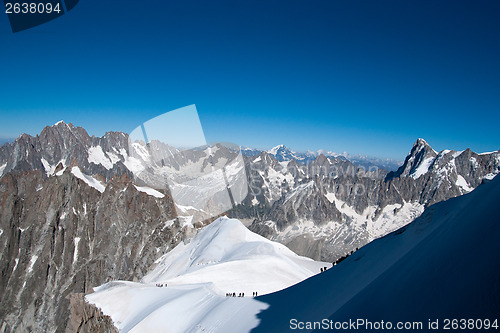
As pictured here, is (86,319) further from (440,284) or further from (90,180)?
(90,180)

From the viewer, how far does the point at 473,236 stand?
31.6 feet

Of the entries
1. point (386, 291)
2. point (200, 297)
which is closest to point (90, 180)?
point (200, 297)

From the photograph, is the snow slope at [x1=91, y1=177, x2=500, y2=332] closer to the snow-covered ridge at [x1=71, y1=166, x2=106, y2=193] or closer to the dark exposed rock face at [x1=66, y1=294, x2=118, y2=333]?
the dark exposed rock face at [x1=66, y1=294, x2=118, y2=333]

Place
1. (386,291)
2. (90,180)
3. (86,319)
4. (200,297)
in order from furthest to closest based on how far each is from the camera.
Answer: (90,180), (86,319), (200,297), (386,291)

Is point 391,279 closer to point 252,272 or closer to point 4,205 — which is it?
point 252,272

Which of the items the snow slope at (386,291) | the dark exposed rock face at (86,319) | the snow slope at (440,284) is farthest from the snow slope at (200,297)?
the snow slope at (440,284)

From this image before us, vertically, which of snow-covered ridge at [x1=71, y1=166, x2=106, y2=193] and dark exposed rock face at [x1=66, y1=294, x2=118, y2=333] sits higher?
snow-covered ridge at [x1=71, y1=166, x2=106, y2=193]

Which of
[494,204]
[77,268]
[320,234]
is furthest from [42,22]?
[320,234]

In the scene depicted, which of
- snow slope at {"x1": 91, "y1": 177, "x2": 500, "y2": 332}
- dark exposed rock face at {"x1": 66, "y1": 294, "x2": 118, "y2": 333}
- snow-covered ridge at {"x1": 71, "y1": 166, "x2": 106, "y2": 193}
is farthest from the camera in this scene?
snow-covered ridge at {"x1": 71, "y1": 166, "x2": 106, "y2": 193}

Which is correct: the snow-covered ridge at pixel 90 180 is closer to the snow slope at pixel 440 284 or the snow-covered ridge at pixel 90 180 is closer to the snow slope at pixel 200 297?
the snow slope at pixel 200 297

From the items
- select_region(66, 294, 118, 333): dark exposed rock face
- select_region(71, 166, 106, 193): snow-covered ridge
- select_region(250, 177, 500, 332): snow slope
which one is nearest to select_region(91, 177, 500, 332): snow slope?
select_region(250, 177, 500, 332): snow slope

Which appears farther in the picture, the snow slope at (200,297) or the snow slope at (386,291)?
the snow slope at (200,297)

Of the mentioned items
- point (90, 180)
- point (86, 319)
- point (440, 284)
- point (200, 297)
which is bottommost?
point (86, 319)

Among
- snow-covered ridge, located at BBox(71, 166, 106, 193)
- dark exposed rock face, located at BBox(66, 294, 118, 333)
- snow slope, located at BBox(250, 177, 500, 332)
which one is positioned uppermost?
snow slope, located at BBox(250, 177, 500, 332)
